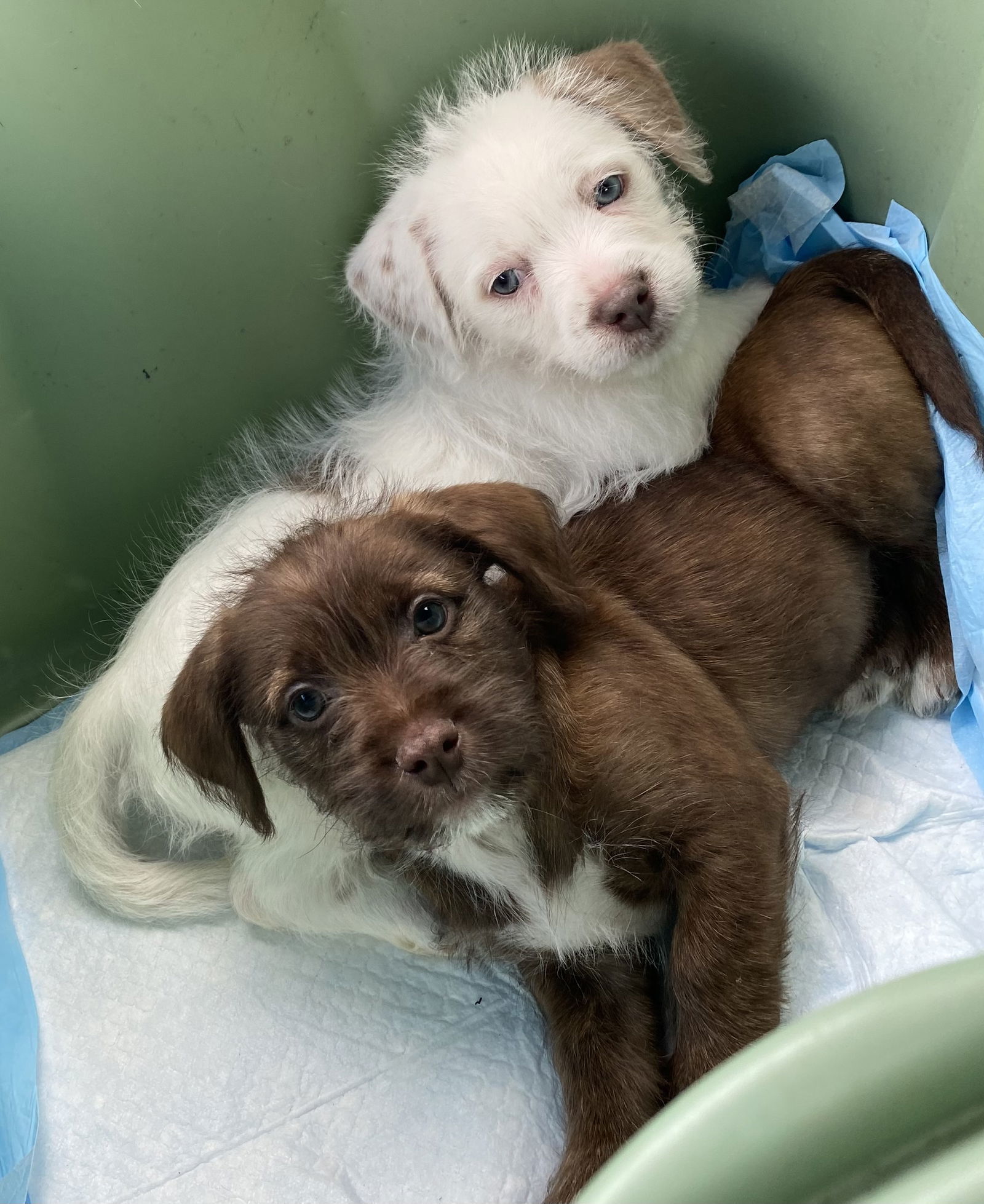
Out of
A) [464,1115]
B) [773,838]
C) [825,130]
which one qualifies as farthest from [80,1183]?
[825,130]

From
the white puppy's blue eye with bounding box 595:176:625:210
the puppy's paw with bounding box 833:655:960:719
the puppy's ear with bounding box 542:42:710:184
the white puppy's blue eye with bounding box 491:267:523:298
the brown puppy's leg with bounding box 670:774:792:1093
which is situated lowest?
the puppy's paw with bounding box 833:655:960:719

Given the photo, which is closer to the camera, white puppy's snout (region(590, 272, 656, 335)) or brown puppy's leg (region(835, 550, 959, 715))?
white puppy's snout (region(590, 272, 656, 335))

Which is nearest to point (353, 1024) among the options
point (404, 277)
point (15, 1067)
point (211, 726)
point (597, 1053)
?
point (597, 1053)

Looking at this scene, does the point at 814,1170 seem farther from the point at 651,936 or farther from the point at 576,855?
the point at 651,936

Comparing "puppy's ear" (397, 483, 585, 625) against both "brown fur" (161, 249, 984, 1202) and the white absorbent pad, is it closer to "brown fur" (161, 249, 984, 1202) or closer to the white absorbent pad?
"brown fur" (161, 249, 984, 1202)

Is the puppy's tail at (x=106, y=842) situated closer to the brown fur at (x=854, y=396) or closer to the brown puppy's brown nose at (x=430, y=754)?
the brown puppy's brown nose at (x=430, y=754)

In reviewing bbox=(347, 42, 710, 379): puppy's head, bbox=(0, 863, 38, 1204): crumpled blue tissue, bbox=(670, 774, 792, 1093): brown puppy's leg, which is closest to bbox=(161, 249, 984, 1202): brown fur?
bbox=(670, 774, 792, 1093): brown puppy's leg
